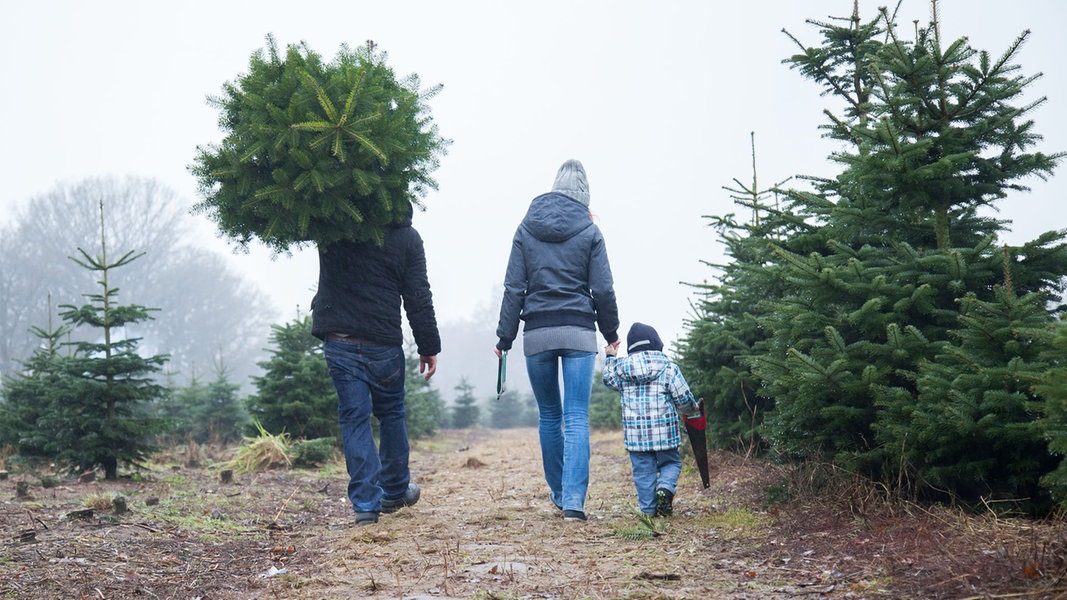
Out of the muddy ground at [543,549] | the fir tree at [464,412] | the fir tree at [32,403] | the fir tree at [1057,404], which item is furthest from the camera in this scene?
the fir tree at [464,412]

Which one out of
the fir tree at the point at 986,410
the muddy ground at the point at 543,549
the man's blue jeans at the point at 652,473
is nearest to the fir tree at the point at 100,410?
the muddy ground at the point at 543,549

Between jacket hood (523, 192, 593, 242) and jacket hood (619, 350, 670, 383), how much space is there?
3.04 ft

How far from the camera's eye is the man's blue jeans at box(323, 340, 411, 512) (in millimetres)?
5219

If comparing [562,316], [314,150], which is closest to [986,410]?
[562,316]

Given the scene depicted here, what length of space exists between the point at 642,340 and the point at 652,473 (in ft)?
2.86

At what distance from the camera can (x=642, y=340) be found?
5602mm

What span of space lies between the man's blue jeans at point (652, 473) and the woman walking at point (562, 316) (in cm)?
36

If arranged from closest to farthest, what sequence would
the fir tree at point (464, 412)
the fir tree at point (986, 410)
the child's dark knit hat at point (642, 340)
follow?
1. the fir tree at point (986, 410)
2. the child's dark knit hat at point (642, 340)
3. the fir tree at point (464, 412)

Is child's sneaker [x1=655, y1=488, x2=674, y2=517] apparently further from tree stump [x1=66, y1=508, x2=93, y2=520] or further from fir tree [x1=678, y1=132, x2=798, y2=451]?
tree stump [x1=66, y1=508, x2=93, y2=520]

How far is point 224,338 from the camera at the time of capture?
1950 inches

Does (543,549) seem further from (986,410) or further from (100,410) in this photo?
(100,410)

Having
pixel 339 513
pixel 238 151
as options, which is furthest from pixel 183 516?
pixel 238 151

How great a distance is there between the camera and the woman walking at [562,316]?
17.4 feet

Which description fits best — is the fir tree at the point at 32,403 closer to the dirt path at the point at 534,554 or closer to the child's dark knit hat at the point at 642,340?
the dirt path at the point at 534,554
